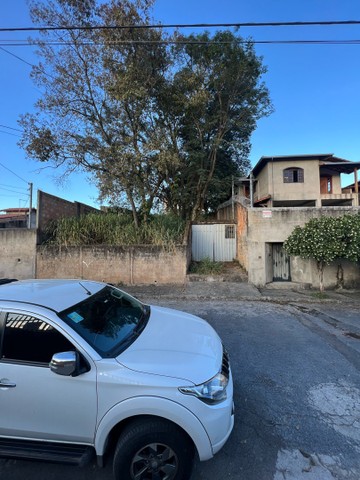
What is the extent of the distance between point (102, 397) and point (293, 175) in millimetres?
27796

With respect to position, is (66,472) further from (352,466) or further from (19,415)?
(352,466)

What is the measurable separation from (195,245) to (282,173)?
659 inches

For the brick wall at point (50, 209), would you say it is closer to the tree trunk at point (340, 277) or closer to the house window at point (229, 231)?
the house window at point (229, 231)

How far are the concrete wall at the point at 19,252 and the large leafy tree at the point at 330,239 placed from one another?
9774mm

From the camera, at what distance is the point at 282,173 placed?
26.4 m

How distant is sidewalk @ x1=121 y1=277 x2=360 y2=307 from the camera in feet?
28.8

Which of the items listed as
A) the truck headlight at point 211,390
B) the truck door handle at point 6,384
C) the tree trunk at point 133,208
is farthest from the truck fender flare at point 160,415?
the tree trunk at point 133,208

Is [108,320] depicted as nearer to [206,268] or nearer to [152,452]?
[152,452]

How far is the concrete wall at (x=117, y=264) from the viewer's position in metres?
10.9

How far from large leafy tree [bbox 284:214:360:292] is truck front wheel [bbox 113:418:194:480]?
26.6 feet

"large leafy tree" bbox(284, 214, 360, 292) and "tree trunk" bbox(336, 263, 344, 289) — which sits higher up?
"large leafy tree" bbox(284, 214, 360, 292)

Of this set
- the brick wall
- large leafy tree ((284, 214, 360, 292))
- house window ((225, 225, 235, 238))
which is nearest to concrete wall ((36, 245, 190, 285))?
the brick wall

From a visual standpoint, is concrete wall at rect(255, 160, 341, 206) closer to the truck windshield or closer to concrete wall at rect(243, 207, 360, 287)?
concrete wall at rect(243, 207, 360, 287)

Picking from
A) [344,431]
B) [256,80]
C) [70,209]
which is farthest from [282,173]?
[344,431]
